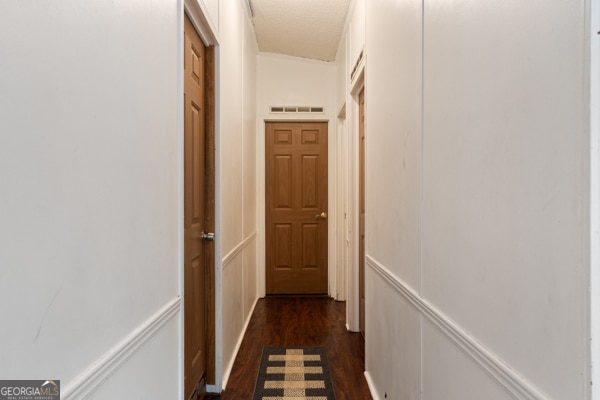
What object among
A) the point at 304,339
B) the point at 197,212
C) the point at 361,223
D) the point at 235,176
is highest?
the point at 235,176

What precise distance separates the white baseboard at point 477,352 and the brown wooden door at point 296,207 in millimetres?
2974

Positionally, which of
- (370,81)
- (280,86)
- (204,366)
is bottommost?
(204,366)

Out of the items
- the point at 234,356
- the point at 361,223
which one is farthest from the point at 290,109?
the point at 234,356

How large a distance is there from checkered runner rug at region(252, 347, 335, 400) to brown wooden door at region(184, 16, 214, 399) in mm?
409

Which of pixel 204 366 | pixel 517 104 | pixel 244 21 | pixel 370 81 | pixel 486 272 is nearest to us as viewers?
pixel 517 104

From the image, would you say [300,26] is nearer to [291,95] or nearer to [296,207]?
[291,95]

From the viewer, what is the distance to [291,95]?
4523mm

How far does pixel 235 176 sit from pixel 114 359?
2078 mm

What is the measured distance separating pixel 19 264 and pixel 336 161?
404 centimetres

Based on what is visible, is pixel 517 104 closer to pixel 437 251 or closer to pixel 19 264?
pixel 437 251

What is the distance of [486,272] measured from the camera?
0.97m

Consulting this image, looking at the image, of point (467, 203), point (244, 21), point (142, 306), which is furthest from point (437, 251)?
point (244, 21)
